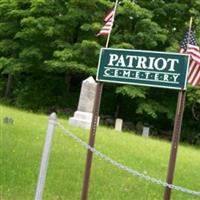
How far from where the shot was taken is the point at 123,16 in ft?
88.9

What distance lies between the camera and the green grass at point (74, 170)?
803cm

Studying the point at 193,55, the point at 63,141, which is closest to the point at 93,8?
the point at 63,141

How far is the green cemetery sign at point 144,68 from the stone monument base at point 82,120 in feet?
38.2

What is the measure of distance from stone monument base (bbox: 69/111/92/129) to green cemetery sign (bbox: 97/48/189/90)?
38.2 ft

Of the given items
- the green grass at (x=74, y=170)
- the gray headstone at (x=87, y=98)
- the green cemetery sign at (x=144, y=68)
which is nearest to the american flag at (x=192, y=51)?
the green cemetery sign at (x=144, y=68)

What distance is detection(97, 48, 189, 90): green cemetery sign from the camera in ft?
21.0

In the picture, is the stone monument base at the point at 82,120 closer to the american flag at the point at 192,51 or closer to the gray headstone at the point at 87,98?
the gray headstone at the point at 87,98

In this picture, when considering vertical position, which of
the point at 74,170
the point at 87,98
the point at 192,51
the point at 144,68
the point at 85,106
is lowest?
the point at 74,170

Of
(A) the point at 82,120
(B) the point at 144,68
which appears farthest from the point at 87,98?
(B) the point at 144,68

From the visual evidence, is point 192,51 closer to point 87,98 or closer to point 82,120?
point 82,120

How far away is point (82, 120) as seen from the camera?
18703 millimetres

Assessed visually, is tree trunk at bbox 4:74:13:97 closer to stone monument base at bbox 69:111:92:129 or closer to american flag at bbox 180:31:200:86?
stone monument base at bbox 69:111:92:129

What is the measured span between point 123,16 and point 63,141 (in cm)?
1515

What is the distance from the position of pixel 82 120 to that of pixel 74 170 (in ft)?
30.1
